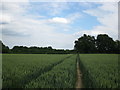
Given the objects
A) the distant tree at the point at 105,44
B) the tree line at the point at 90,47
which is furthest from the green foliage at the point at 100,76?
the distant tree at the point at 105,44

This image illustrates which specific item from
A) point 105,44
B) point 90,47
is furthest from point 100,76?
point 90,47

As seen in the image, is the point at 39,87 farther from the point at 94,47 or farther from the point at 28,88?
the point at 94,47

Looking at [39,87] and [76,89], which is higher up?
[39,87]

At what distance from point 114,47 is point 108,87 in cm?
6999

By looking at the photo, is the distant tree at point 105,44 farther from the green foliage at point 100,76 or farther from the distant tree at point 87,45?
the green foliage at point 100,76

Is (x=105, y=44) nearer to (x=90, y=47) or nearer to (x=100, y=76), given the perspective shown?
(x=90, y=47)

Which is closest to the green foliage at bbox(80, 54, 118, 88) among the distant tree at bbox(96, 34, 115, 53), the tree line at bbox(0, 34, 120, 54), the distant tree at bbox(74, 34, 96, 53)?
the tree line at bbox(0, 34, 120, 54)

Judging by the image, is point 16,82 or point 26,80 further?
point 26,80

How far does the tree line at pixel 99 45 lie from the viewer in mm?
71350

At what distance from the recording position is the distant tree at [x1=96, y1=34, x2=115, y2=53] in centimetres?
7131

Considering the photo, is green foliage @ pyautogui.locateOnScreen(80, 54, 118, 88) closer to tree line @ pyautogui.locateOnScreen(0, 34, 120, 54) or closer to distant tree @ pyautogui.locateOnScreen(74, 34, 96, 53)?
tree line @ pyautogui.locateOnScreen(0, 34, 120, 54)

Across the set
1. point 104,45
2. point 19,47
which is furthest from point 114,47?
point 19,47

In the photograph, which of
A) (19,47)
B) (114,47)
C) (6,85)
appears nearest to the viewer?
(6,85)

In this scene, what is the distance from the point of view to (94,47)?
247 ft
